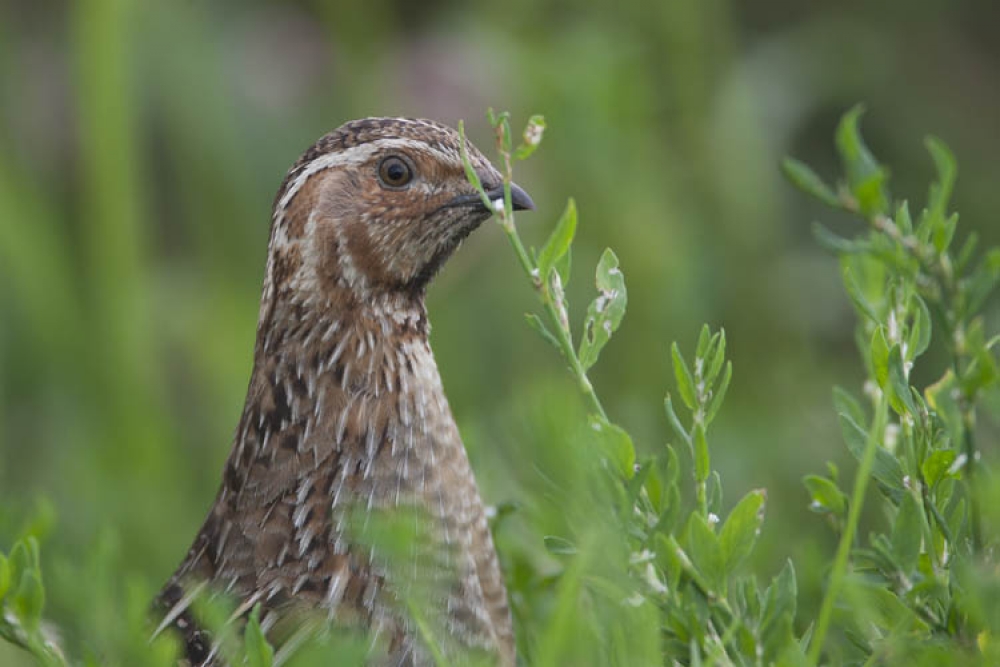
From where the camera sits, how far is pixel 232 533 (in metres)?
1.81

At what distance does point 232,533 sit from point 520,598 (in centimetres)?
37

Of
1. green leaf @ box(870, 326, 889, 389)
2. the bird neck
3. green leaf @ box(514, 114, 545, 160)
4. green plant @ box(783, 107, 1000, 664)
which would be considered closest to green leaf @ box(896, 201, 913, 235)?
green plant @ box(783, 107, 1000, 664)

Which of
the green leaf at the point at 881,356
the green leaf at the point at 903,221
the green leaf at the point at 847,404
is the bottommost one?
the green leaf at the point at 847,404

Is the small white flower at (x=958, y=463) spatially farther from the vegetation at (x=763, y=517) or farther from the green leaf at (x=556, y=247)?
the green leaf at (x=556, y=247)

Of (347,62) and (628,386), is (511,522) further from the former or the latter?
(347,62)

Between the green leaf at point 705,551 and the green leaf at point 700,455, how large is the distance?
0.05m

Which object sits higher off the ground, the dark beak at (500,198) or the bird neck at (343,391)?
the dark beak at (500,198)

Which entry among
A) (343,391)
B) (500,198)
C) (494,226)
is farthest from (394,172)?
(494,226)

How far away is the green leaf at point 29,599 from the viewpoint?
1.31 m

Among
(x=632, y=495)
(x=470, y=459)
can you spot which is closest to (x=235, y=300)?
(x=470, y=459)

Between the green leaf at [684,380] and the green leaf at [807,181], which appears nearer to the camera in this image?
the green leaf at [807,181]

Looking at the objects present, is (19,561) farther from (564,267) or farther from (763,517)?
(763,517)

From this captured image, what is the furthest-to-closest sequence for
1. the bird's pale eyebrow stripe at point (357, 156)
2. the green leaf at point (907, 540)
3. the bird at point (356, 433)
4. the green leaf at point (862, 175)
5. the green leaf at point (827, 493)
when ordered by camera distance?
the bird's pale eyebrow stripe at point (357, 156) → the bird at point (356, 433) → the green leaf at point (827, 493) → the green leaf at point (907, 540) → the green leaf at point (862, 175)

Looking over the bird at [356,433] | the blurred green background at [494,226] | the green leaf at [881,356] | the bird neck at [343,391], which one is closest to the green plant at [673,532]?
the green leaf at [881,356]
